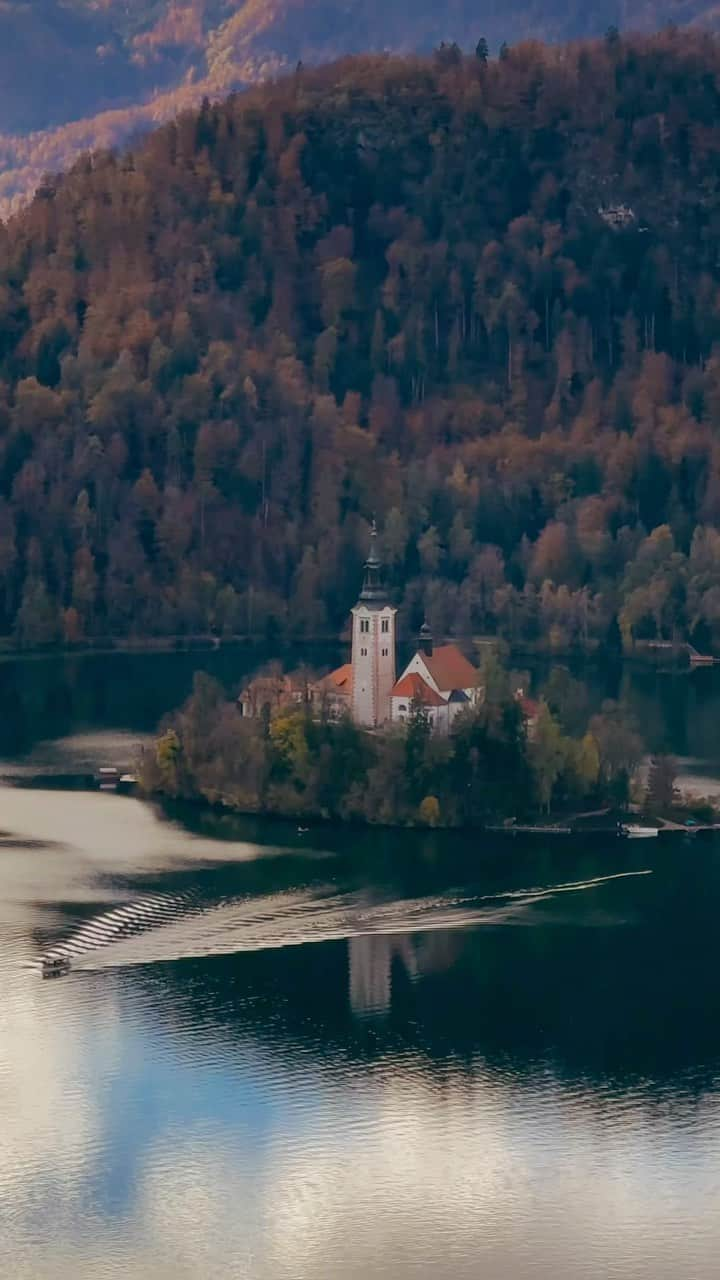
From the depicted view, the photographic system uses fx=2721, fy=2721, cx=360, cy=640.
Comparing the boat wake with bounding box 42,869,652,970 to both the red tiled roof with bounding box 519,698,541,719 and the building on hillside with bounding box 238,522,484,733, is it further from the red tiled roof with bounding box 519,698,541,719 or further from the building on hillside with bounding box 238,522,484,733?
the building on hillside with bounding box 238,522,484,733

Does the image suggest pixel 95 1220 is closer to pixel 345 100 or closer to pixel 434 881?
pixel 434 881

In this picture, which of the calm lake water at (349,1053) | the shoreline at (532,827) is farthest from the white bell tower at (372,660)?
the calm lake water at (349,1053)

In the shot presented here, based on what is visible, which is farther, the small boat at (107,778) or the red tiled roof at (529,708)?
the small boat at (107,778)

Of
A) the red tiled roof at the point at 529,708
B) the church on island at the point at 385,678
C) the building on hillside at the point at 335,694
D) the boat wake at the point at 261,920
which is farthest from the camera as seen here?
the church on island at the point at 385,678

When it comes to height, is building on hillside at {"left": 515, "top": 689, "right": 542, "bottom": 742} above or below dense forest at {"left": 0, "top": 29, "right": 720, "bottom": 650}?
below

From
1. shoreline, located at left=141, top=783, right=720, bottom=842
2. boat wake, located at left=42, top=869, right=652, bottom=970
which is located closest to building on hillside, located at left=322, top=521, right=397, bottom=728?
shoreline, located at left=141, top=783, right=720, bottom=842

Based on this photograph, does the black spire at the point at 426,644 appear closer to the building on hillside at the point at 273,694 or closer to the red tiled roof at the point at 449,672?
the red tiled roof at the point at 449,672

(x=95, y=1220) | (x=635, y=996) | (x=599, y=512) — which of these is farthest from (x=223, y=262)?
(x=95, y=1220)
